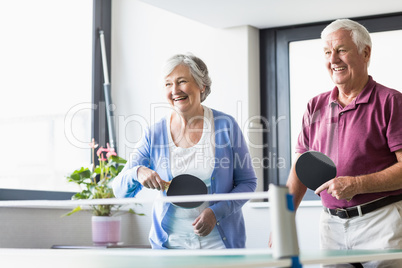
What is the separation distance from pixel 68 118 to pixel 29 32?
56 cm

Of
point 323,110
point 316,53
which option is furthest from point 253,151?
point 323,110

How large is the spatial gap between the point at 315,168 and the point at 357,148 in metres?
0.16

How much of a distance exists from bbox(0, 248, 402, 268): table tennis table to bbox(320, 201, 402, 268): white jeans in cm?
35

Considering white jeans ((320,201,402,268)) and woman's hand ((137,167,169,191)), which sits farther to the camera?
woman's hand ((137,167,169,191))

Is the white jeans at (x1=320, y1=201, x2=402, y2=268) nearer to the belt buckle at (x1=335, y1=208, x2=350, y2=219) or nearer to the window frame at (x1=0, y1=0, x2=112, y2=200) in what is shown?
the belt buckle at (x1=335, y1=208, x2=350, y2=219)

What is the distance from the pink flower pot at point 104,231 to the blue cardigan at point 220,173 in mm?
1405

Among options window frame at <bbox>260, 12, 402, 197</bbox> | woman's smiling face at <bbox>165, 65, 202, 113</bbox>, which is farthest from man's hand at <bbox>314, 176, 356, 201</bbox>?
window frame at <bbox>260, 12, 402, 197</bbox>

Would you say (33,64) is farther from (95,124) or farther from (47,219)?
(47,219)

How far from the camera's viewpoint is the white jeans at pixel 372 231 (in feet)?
5.99

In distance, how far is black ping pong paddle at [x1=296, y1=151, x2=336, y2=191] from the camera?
1.82 metres

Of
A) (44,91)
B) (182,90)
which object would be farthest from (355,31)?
(44,91)

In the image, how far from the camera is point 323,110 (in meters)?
2.05

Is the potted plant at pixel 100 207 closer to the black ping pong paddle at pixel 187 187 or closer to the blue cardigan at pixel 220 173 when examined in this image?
the blue cardigan at pixel 220 173

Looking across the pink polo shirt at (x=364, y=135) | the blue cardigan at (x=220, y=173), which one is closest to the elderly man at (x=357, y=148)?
the pink polo shirt at (x=364, y=135)
